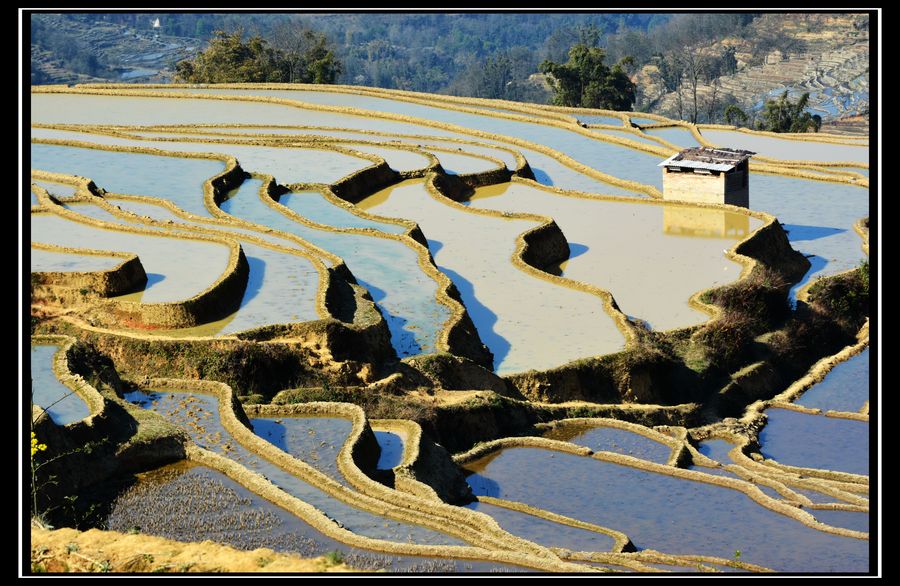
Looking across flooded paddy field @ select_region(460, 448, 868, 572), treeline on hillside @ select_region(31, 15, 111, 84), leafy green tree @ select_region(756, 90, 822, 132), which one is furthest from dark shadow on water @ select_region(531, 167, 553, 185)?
treeline on hillside @ select_region(31, 15, 111, 84)

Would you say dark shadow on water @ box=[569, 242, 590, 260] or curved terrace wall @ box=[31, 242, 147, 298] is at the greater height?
curved terrace wall @ box=[31, 242, 147, 298]

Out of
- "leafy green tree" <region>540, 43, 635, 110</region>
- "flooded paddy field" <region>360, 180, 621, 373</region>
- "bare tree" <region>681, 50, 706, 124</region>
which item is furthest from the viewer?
"bare tree" <region>681, 50, 706, 124</region>

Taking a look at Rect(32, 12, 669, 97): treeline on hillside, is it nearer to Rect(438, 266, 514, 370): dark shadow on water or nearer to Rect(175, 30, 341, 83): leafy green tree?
Rect(175, 30, 341, 83): leafy green tree

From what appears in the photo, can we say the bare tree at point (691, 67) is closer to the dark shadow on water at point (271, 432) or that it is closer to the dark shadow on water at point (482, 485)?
the dark shadow on water at point (482, 485)

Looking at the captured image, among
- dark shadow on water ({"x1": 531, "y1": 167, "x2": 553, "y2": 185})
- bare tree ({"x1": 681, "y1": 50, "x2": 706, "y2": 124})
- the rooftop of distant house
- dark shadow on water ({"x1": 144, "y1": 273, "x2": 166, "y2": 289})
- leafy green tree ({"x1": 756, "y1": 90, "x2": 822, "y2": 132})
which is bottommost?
dark shadow on water ({"x1": 144, "y1": 273, "x2": 166, "y2": 289})

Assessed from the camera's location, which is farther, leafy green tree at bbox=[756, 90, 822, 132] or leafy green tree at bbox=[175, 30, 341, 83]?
leafy green tree at bbox=[175, 30, 341, 83]

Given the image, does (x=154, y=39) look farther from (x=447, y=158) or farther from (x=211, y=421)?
(x=211, y=421)

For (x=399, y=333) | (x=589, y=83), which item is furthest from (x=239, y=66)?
(x=399, y=333)
